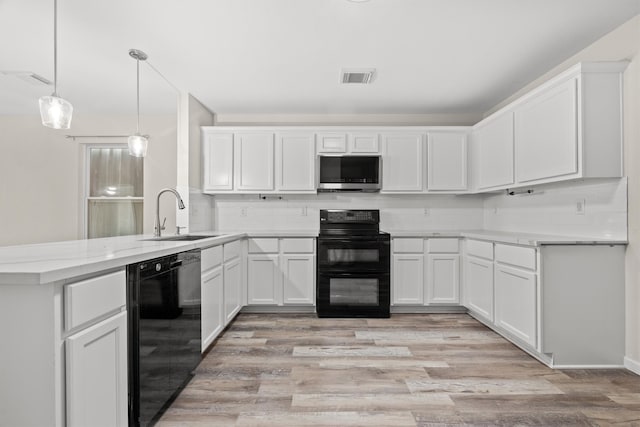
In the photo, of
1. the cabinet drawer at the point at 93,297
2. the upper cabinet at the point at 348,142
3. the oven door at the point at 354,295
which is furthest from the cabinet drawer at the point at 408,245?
the cabinet drawer at the point at 93,297

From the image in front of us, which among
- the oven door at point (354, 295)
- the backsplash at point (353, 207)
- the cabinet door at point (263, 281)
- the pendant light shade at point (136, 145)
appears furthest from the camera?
the backsplash at point (353, 207)

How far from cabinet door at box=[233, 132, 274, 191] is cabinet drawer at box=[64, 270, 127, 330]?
276 cm

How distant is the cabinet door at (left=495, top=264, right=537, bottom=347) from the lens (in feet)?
8.62

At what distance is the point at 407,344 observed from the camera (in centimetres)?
304

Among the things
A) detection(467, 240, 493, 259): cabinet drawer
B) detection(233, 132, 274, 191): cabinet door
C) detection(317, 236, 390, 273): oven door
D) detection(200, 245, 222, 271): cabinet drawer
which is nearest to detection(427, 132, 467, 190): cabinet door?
detection(467, 240, 493, 259): cabinet drawer

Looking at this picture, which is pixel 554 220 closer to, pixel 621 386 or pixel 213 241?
pixel 621 386

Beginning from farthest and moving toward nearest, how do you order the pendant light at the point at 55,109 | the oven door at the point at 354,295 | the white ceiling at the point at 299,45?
the oven door at the point at 354,295 → the white ceiling at the point at 299,45 → the pendant light at the point at 55,109

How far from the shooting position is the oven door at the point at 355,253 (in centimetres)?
→ 386

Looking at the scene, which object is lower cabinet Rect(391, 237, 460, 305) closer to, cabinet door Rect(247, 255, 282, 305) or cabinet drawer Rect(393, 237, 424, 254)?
cabinet drawer Rect(393, 237, 424, 254)

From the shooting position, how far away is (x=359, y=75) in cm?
332

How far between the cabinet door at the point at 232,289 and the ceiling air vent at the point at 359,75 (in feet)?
6.73

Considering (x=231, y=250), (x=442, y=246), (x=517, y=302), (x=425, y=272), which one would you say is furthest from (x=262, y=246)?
(x=517, y=302)

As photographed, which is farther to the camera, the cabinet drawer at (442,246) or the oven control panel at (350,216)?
the oven control panel at (350,216)

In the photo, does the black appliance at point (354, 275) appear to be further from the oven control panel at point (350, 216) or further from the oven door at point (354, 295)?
the oven control panel at point (350, 216)
